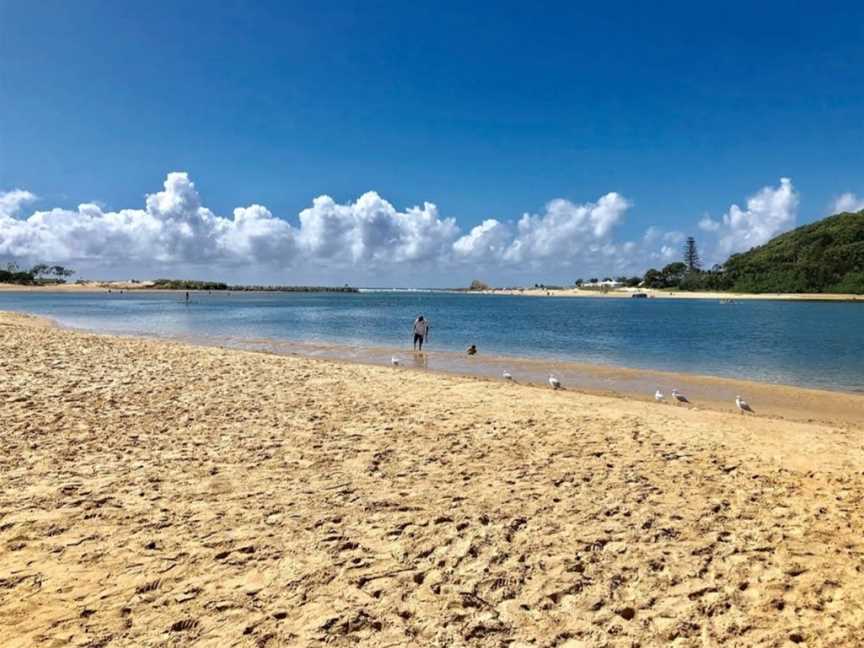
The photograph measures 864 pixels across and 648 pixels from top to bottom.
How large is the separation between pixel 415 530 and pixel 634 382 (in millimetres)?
15131

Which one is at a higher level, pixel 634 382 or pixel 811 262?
pixel 811 262

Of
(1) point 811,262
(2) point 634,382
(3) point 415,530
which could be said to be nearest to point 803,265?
(1) point 811,262

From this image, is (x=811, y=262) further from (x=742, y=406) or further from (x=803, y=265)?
(x=742, y=406)

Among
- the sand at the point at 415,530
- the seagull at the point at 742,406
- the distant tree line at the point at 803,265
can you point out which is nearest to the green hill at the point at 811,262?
the distant tree line at the point at 803,265

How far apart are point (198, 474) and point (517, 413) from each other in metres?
6.50

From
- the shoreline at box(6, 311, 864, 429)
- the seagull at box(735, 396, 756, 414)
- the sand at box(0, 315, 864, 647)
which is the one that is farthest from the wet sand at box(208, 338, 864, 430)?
the sand at box(0, 315, 864, 647)

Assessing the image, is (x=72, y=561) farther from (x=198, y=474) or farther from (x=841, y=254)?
(x=841, y=254)

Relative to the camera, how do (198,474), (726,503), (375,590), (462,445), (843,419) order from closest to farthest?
(375,590) < (726,503) < (198,474) < (462,445) < (843,419)

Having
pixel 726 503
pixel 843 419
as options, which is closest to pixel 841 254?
pixel 843 419

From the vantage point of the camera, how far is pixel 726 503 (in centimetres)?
639

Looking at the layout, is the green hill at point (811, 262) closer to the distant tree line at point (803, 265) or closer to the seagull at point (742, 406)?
the distant tree line at point (803, 265)

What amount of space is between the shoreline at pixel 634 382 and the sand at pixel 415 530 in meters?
4.63

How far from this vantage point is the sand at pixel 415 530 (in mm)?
4004

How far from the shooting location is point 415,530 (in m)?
5.48
